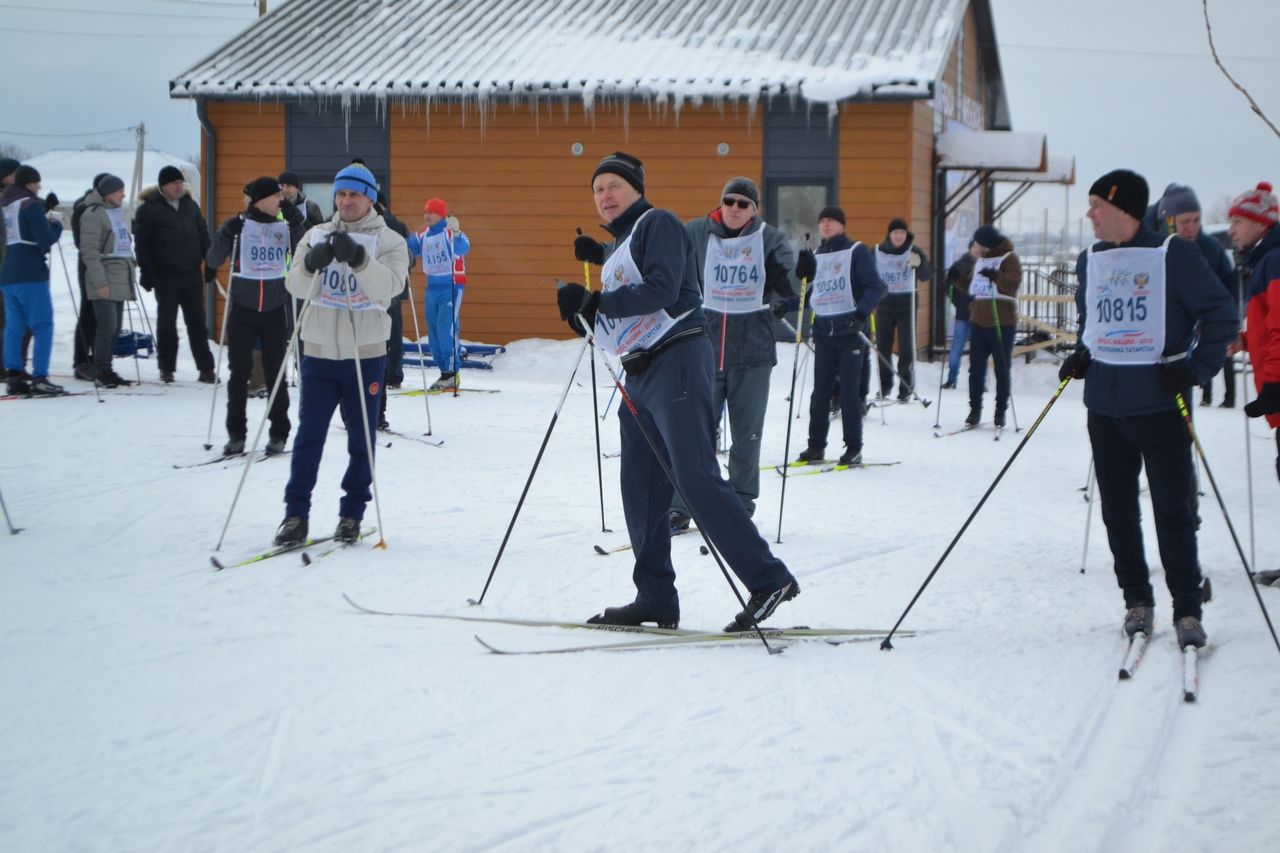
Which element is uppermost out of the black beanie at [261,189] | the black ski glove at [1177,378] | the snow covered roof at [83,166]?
the snow covered roof at [83,166]

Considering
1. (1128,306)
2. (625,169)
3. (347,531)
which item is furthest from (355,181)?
(1128,306)

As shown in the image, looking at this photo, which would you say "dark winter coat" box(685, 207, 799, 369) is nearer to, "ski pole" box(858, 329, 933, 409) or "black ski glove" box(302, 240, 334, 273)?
"black ski glove" box(302, 240, 334, 273)

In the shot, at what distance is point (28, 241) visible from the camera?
11.0 meters

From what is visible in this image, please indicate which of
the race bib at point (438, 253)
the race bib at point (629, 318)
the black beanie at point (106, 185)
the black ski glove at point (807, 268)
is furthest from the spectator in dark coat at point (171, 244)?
the race bib at point (629, 318)

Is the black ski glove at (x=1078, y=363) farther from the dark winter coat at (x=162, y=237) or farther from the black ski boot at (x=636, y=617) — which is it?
the dark winter coat at (x=162, y=237)

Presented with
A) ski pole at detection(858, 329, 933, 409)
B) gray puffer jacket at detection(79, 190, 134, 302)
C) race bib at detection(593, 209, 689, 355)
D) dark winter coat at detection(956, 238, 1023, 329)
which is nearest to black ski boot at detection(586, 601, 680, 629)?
race bib at detection(593, 209, 689, 355)

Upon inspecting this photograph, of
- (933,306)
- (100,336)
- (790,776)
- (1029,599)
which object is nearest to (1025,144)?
(933,306)

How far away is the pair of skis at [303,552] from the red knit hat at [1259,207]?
4.32 metres

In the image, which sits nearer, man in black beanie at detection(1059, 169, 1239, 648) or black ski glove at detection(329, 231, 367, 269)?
man in black beanie at detection(1059, 169, 1239, 648)

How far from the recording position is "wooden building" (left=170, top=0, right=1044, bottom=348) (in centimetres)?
1611

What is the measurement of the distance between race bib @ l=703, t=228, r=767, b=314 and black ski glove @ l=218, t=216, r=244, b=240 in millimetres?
3485

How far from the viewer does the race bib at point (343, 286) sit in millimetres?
6121

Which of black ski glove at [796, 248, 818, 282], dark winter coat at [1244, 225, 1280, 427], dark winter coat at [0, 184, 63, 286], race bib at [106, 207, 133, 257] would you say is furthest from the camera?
race bib at [106, 207, 133, 257]

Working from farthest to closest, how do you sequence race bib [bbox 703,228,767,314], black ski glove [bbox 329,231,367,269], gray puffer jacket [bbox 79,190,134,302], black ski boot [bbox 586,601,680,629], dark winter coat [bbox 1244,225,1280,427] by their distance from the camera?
gray puffer jacket [bbox 79,190,134,302]
race bib [bbox 703,228,767,314]
black ski glove [bbox 329,231,367,269]
dark winter coat [bbox 1244,225,1280,427]
black ski boot [bbox 586,601,680,629]
